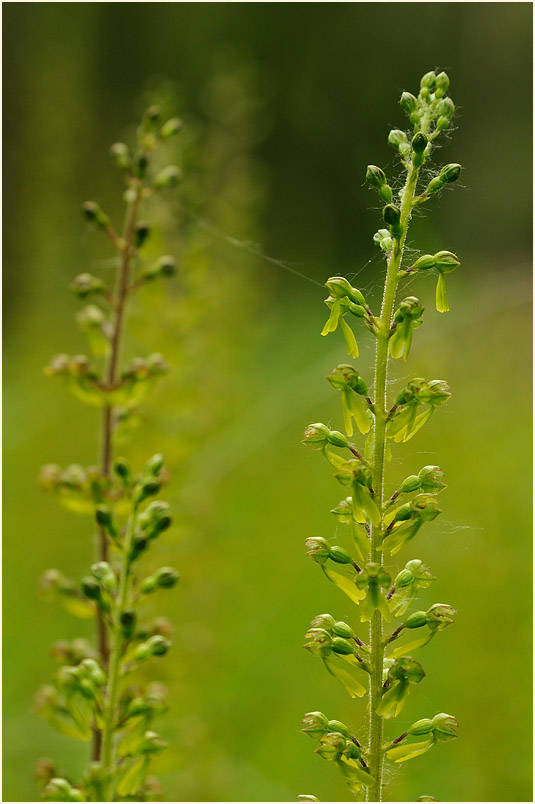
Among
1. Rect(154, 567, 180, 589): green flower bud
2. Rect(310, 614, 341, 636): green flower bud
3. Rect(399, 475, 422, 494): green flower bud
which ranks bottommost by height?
Rect(310, 614, 341, 636): green flower bud

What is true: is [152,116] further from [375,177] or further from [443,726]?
[443,726]

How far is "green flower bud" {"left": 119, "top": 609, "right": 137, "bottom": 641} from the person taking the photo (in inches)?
33.9

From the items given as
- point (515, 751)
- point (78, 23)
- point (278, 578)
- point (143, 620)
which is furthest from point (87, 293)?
point (78, 23)

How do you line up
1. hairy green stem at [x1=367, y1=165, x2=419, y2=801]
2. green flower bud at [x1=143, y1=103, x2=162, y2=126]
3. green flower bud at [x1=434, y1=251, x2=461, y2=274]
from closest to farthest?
1. hairy green stem at [x1=367, y1=165, x2=419, y2=801]
2. green flower bud at [x1=434, y1=251, x2=461, y2=274]
3. green flower bud at [x1=143, y1=103, x2=162, y2=126]

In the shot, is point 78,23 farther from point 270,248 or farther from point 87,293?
point 87,293

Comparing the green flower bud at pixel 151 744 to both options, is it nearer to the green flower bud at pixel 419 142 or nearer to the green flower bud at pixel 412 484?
the green flower bud at pixel 412 484

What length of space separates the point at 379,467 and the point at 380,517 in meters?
0.04

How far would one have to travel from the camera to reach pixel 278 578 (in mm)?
2945

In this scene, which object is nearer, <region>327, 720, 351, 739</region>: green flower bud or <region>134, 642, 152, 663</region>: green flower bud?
<region>327, 720, 351, 739</region>: green flower bud

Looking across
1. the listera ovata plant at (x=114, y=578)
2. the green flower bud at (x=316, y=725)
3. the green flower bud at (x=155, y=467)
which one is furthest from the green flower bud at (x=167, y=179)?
the green flower bud at (x=316, y=725)

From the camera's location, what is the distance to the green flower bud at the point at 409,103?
0.80 m

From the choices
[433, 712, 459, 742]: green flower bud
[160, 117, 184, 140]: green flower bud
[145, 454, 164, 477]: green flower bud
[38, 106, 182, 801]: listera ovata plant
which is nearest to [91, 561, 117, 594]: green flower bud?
[38, 106, 182, 801]: listera ovata plant

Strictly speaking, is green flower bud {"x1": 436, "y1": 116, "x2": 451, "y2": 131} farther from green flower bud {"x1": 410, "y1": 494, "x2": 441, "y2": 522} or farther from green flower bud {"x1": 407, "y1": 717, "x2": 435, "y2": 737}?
green flower bud {"x1": 407, "y1": 717, "x2": 435, "y2": 737}

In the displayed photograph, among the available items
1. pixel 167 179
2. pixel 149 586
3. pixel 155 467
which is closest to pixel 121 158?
pixel 167 179
